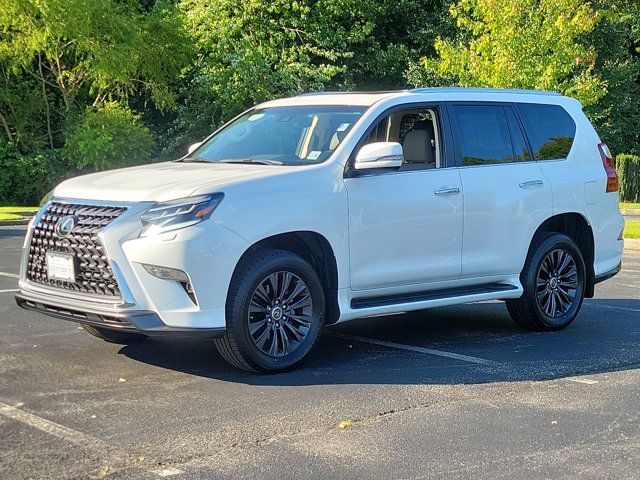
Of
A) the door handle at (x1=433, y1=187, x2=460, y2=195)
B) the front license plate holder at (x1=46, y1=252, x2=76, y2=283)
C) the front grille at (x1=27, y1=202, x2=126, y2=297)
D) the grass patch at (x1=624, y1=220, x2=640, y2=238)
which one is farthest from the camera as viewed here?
the grass patch at (x1=624, y1=220, x2=640, y2=238)

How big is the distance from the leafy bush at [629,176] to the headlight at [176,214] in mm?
32594

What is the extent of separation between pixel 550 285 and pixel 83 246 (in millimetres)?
4206

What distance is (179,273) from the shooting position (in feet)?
20.6

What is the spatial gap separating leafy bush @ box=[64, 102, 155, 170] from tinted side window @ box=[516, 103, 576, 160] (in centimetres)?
2374

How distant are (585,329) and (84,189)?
4.62 meters

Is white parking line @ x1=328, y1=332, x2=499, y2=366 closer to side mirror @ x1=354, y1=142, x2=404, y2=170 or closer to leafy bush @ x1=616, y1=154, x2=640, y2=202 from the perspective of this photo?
side mirror @ x1=354, y1=142, x2=404, y2=170

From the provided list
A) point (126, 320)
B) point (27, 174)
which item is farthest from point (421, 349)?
point (27, 174)

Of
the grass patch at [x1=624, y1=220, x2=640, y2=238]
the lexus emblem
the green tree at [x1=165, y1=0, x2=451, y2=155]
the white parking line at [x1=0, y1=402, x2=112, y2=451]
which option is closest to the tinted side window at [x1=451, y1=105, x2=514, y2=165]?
the lexus emblem

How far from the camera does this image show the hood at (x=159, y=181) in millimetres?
6461

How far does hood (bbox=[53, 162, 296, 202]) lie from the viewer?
6.46m

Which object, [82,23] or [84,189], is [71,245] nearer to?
[84,189]

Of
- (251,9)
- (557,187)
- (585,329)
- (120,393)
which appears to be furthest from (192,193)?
(251,9)

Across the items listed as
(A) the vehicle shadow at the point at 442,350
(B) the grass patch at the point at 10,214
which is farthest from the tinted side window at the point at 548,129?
(B) the grass patch at the point at 10,214

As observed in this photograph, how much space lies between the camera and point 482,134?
8.30 metres
